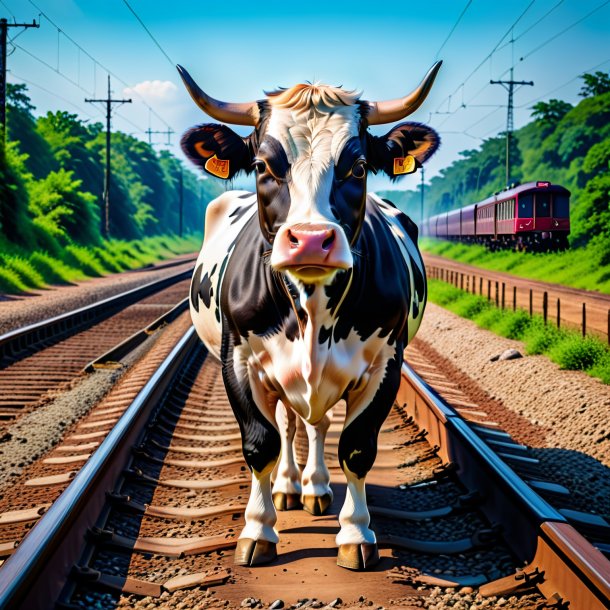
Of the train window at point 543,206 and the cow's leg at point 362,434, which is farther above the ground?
the train window at point 543,206

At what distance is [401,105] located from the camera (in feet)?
13.3

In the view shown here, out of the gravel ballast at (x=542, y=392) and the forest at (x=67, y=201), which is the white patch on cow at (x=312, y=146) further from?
the gravel ballast at (x=542, y=392)

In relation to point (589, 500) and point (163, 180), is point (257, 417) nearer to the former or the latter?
point (589, 500)

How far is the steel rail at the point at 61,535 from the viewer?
3256 millimetres

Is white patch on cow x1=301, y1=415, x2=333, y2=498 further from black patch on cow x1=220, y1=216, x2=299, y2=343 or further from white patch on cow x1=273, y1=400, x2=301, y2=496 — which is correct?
black patch on cow x1=220, y1=216, x2=299, y2=343

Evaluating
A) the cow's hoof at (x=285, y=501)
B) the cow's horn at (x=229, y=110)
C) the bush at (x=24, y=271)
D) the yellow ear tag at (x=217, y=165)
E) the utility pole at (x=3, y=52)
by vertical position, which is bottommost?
the cow's hoof at (x=285, y=501)

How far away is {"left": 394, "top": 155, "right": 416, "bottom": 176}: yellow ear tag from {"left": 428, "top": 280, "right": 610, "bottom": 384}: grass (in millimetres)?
5563

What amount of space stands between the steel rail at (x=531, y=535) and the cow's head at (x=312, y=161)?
163cm

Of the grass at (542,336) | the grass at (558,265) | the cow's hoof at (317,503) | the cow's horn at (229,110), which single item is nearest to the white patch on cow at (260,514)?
the cow's hoof at (317,503)

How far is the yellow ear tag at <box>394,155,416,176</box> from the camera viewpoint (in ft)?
14.7

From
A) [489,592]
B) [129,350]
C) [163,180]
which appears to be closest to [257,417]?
[489,592]

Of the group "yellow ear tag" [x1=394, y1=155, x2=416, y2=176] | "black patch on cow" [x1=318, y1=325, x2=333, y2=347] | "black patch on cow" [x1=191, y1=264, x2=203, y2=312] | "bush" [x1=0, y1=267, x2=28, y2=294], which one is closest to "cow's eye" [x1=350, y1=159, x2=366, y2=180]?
"yellow ear tag" [x1=394, y1=155, x2=416, y2=176]

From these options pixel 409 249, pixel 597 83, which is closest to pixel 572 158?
pixel 597 83

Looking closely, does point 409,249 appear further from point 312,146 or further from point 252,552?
point 252,552
